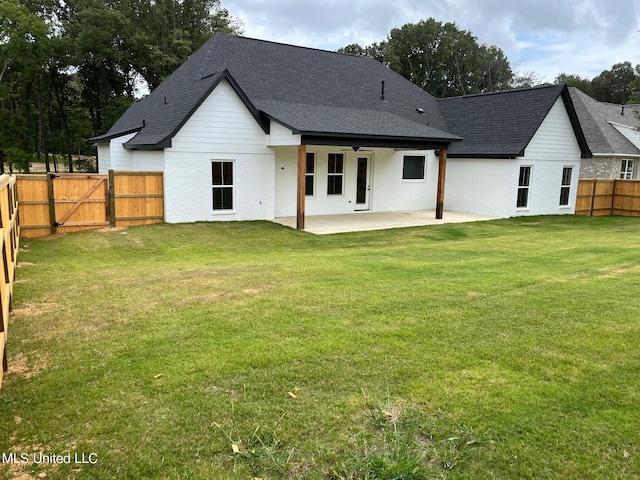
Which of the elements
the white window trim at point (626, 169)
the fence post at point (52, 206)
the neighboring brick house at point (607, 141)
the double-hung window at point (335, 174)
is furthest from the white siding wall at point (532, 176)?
the fence post at point (52, 206)

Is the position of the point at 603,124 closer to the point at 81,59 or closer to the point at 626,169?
the point at 626,169

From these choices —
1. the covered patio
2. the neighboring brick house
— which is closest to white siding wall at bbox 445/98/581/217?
the covered patio

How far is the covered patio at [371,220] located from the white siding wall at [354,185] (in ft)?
1.58

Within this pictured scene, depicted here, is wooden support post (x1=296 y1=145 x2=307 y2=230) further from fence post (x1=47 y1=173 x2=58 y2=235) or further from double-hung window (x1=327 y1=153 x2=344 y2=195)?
fence post (x1=47 y1=173 x2=58 y2=235)

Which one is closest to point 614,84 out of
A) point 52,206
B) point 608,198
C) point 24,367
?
point 608,198

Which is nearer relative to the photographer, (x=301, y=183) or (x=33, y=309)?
(x=33, y=309)

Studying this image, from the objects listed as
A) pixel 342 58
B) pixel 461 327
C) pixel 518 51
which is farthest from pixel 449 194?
pixel 518 51

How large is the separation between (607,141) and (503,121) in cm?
1034

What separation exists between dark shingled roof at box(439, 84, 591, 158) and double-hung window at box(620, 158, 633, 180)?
870 centimetres

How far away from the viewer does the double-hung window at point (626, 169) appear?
27141mm

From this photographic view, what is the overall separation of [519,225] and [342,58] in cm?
1115

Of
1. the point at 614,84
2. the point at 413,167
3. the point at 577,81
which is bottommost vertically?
the point at 413,167

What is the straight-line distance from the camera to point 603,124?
28219 millimetres

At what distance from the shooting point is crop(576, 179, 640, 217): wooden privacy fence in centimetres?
2153
